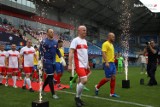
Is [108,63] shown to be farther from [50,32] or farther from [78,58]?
[50,32]

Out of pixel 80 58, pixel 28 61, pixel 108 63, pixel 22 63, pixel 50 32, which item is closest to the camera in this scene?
pixel 80 58

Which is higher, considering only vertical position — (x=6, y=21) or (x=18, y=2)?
(x=18, y=2)

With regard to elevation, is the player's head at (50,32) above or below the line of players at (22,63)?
above

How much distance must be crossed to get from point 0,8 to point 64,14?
16.4 meters

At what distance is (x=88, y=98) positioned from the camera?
8.93m

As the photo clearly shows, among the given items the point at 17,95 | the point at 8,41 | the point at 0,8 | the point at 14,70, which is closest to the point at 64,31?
the point at 0,8

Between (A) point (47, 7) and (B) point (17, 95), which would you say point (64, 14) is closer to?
(A) point (47, 7)

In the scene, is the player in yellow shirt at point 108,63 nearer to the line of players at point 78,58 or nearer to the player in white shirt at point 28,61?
the line of players at point 78,58

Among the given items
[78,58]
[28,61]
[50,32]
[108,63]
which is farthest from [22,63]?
[78,58]

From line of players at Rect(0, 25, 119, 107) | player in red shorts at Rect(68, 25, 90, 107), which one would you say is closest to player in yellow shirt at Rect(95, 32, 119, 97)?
line of players at Rect(0, 25, 119, 107)

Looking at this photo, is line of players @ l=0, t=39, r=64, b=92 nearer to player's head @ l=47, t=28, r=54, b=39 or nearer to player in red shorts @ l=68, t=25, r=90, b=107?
player's head @ l=47, t=28, r=54, b=39

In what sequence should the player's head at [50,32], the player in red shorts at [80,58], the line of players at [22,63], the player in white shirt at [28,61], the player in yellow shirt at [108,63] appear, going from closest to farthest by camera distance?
the player in red shorts at [80,58], the player's head at [50,32], the player in yellow shirt at [108,63], the player in white shirt at [28,61], the line of players at [22,63]

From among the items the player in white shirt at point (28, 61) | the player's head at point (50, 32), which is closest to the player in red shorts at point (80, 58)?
Answer: the player's head at point (50, 32)

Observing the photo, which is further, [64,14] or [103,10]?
[103,10]
